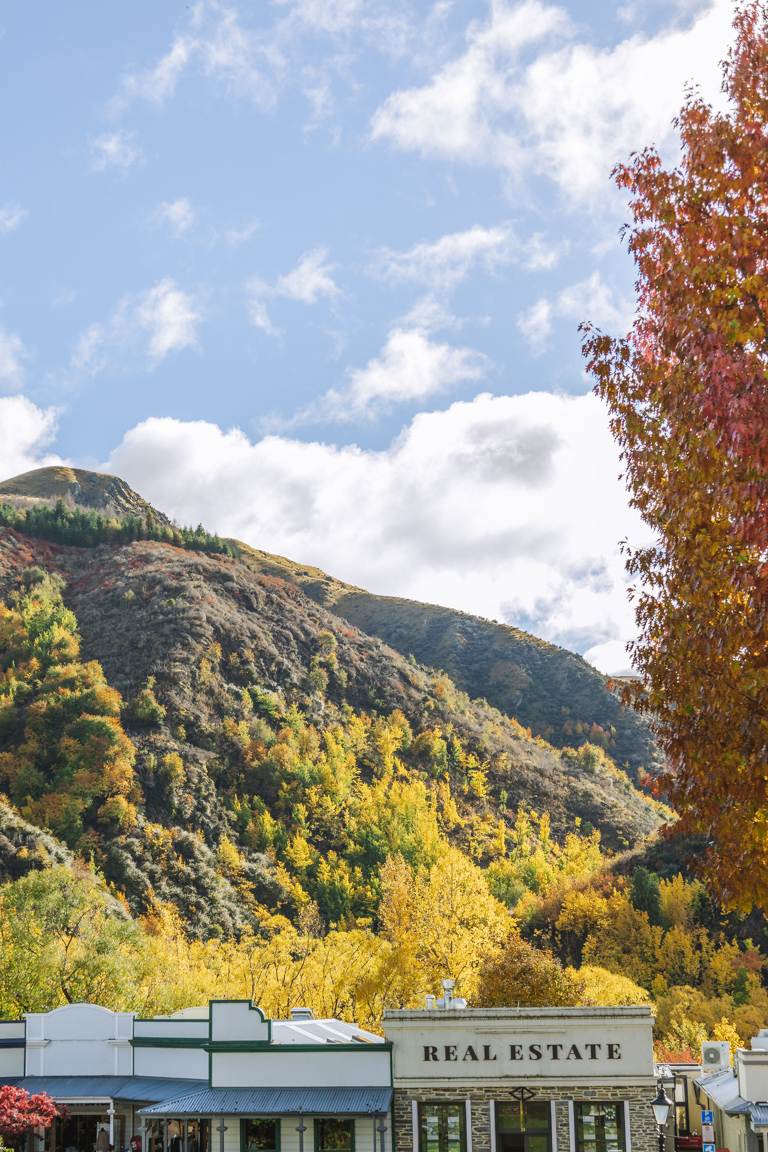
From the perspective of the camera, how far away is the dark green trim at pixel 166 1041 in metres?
30.4

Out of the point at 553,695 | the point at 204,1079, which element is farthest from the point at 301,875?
the point at 553,695

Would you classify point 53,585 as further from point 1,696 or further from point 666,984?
point 666,984

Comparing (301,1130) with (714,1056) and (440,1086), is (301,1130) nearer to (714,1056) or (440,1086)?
(440,1086)

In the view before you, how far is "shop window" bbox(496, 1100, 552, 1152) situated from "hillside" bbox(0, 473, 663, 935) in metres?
57.5

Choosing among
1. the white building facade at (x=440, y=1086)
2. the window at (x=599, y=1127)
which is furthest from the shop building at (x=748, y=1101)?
the window at (x=599, y=1127)

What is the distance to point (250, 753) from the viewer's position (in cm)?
10381

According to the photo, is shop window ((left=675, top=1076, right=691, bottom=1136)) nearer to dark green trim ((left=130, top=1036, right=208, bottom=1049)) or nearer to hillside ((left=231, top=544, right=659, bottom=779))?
dark green trim ((left=130, top=1036, right=208, bottom=1049))

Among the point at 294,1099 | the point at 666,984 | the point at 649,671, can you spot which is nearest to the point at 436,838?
the point at 666,984

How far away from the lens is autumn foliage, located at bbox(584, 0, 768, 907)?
42.2 feet

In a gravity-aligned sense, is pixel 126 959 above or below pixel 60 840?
below

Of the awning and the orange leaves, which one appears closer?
the awning

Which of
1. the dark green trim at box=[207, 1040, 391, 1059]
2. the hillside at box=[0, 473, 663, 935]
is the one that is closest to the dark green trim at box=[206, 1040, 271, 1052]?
the dark green trim at box=[207, 1040, 391, 1059]

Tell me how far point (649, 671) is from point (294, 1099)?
16.7 meters

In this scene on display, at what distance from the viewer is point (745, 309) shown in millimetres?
13023
